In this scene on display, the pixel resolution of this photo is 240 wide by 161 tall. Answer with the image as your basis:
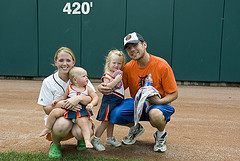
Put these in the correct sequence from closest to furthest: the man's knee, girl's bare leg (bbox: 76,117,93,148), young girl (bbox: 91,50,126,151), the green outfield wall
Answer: girl's bare leg (bbox: 76,117,93,148) < the man's knee < young girl (bbox: 91,50,126,151) < the green outfield wall

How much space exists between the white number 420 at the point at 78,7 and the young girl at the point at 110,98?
6.95 meters

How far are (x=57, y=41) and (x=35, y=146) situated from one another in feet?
23.9

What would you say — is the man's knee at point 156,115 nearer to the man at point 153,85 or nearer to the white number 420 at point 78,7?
the man at point 153,85

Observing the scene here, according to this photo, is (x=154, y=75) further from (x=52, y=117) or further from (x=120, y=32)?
(x=120, y=32)

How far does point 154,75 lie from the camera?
108 inches

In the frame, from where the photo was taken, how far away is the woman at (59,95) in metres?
2.34

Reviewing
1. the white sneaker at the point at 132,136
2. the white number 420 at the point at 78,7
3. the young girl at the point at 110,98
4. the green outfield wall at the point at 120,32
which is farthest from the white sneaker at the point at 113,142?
the white number 420 at the point at 78,7

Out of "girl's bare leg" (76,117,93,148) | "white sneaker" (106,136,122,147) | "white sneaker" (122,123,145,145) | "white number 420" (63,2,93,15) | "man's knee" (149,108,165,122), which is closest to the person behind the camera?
"girl's bare leg" (76,117,93,148)

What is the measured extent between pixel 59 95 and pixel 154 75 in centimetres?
114

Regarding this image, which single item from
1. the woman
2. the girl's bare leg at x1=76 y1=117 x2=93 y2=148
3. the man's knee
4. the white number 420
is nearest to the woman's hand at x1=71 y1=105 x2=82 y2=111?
the woman

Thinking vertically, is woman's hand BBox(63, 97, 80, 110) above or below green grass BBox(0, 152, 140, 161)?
above

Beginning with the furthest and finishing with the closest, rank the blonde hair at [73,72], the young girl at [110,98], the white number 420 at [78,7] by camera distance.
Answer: the white number 420 at [78,7] < the young girl at [110,98] < the blonde hair at [73,72]

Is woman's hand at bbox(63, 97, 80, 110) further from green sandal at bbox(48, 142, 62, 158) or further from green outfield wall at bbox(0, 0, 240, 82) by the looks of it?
green outfield wall at bbox(0, 0, 240, 82)

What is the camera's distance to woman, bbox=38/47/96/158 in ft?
7.66
